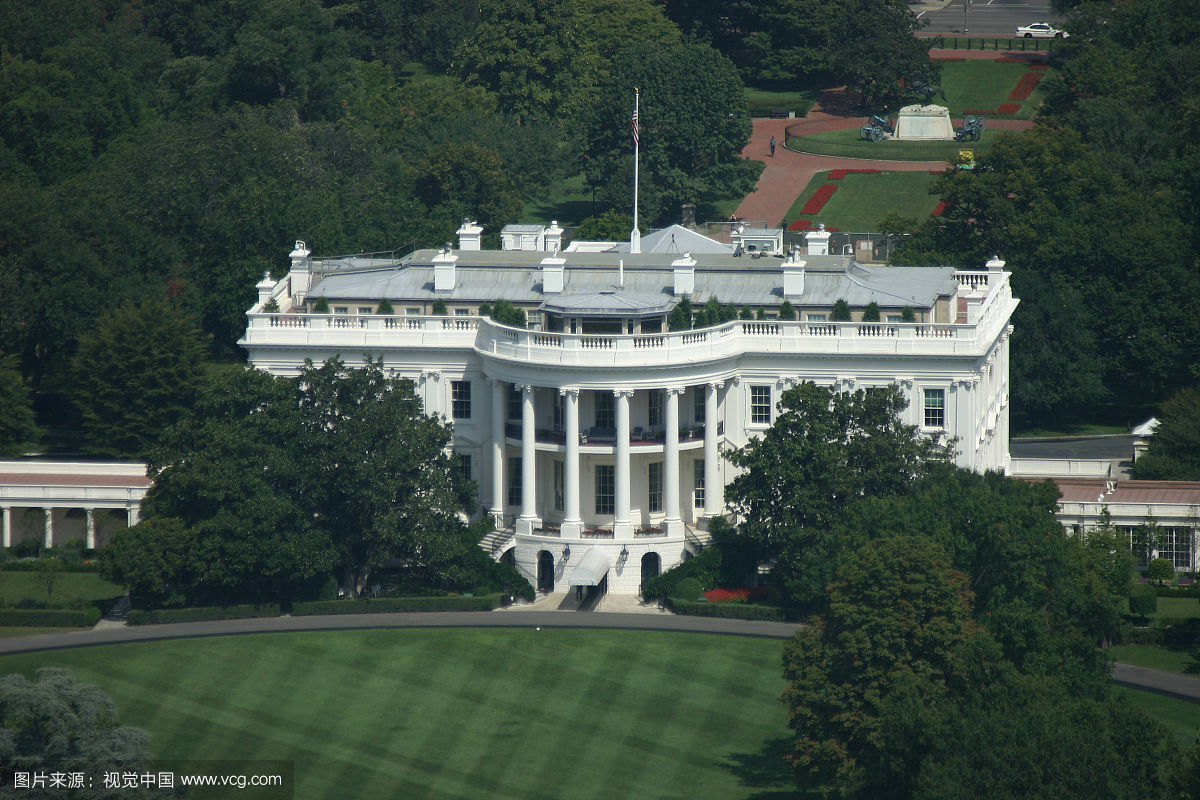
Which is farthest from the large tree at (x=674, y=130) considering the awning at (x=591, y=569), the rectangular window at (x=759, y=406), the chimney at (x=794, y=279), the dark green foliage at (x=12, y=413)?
the awning at (x=591, y=569)

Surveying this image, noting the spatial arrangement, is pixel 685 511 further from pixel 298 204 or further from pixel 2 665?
pixel 298 204

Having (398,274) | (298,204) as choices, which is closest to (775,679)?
(398,274)

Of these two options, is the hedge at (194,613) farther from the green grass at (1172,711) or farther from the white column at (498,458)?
the green grass at (1172,711)

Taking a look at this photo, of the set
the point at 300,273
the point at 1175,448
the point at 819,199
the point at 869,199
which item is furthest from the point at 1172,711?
the point at 869,199

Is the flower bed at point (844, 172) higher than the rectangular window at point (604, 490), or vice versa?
the flower bed at point (844, 172)

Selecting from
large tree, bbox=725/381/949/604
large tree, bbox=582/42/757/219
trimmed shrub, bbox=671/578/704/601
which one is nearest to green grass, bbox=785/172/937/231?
large tree, bbox=582/42/757/219
